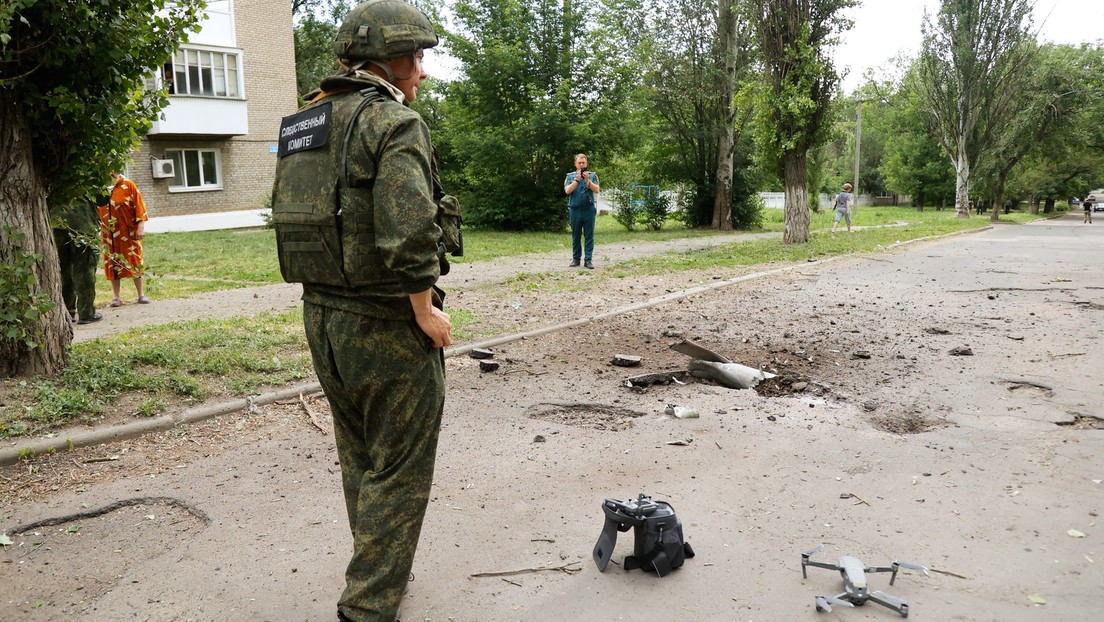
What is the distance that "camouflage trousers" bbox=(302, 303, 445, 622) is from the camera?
2.68 meters

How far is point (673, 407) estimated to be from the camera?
219 inches

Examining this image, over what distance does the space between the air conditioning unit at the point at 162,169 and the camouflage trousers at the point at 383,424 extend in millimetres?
29724

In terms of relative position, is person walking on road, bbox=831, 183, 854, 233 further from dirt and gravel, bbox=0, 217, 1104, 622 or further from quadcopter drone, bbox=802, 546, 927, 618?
quadcopter drone, bbox=802, 546, 927, 618

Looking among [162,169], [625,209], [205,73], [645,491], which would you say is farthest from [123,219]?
[205,73]

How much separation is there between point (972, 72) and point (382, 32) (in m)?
41.2

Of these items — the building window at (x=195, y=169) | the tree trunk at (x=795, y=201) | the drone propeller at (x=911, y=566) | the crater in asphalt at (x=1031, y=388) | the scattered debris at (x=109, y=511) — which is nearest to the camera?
the drone propeller at (x=911, y=566)

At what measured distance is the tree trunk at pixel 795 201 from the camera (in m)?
20.4

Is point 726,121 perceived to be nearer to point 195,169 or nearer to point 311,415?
point 195,169

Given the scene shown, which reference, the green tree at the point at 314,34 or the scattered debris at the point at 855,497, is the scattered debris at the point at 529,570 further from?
the green tree at the point at 314,34

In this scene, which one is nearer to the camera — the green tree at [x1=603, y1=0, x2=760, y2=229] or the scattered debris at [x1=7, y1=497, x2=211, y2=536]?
the scattered debris at [x1=7, y1=497, x2=211, y2=536]

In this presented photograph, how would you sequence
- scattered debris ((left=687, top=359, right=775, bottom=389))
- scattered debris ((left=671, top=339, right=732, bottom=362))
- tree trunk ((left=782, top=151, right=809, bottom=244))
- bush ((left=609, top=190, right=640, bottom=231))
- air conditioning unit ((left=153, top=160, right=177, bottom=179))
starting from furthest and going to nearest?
air conditioning unit ((left=153, top=160, right=177, bottom=179)), bush ((left=609, top=190, right=640, bottom=231)), tree trunk ((left=782, top=151, right=809, bottom=244)), scattered debris ((left=671, top=339, right=732, bottom=362)), scattered debris ((left=687, top=359, right=775, bottom=389))

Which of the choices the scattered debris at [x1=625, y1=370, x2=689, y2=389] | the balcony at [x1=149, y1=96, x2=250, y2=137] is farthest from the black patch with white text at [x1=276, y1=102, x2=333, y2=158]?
the balcony at [x1=149, y1=96, x2=250, y2=137]

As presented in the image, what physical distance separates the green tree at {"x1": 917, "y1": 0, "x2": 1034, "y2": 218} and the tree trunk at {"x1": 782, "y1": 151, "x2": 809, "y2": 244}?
68.8 ft

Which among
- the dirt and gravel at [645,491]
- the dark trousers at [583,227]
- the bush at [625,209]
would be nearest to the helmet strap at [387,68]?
the dirt and gravel at [645,491]
